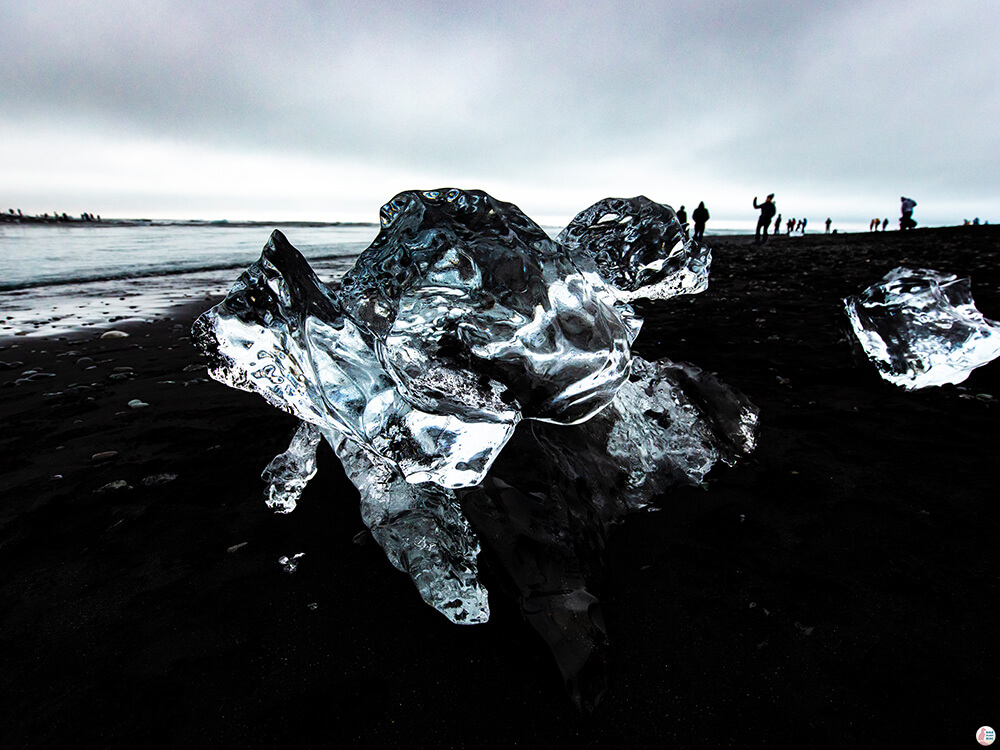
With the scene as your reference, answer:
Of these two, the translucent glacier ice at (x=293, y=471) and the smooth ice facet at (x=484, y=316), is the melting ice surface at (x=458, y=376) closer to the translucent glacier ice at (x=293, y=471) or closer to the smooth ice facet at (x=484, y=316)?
the smooth ice facet at (x=484, y=316)

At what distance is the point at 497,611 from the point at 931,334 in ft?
11.7

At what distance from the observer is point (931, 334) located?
3156mm

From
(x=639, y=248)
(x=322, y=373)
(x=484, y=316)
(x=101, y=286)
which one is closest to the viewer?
(x=484, y=316)

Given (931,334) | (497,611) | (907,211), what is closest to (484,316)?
(497,611)

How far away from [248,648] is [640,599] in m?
1.26

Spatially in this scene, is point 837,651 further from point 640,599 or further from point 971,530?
point 971,530

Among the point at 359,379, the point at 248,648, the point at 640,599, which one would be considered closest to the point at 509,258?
the point at 359,379

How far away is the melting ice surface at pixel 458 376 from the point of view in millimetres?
1374

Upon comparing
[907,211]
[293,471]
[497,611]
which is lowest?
[497,611]

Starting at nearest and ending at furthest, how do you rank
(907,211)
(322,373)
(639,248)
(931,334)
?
(322,373) < (639,248) < (931,334) < (907,211)

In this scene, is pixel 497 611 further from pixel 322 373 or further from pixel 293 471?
pixel 293 471

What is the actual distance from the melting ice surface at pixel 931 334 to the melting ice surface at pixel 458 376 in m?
2.77

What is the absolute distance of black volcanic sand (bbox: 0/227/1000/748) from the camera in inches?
46.7

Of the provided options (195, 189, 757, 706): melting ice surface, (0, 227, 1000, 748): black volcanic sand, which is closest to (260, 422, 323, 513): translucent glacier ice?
(0, 227, 1000, 748): black volcanic sand
